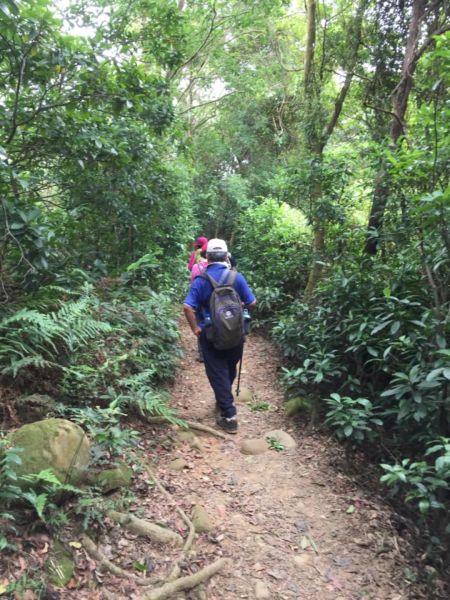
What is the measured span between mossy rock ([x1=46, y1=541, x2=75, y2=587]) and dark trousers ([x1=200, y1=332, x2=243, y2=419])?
2558mm

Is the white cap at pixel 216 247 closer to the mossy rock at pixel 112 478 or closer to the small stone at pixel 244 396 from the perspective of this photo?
the small stone at pixel 244 396

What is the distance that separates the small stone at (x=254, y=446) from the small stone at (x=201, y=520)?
3.84ft

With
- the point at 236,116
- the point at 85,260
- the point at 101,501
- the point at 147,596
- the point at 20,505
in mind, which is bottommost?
the point at 147,596

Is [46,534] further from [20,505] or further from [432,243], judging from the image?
[432,243]

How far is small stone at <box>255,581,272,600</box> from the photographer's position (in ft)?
9.08

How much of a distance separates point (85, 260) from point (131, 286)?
0.87m

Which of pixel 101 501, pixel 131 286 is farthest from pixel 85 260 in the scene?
pixel 101 501

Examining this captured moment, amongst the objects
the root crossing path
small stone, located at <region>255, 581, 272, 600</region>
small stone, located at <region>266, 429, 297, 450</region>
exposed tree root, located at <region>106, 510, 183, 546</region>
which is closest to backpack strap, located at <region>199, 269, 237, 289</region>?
the root crossing path

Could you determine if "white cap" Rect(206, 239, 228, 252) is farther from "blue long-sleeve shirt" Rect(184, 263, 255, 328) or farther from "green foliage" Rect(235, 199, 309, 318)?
"green foliage" Rect(235, 199, 309, 318)

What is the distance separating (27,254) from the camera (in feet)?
12.5

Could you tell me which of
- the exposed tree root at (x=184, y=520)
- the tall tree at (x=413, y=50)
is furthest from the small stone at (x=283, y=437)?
the tall tree at (x=413, y=50)

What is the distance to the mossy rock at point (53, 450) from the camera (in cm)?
270

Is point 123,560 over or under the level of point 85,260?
under

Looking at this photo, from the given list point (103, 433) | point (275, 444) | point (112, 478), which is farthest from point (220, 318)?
point (112, 478)
